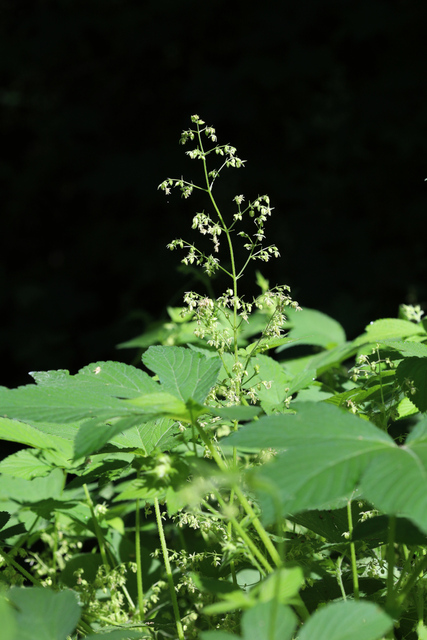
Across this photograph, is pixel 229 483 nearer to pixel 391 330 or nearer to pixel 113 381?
pixel 113 381

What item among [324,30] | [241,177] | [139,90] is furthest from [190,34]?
[241,177]

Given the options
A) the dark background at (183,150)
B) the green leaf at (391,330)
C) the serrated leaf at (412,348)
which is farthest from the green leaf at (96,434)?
the dark background at (183,150)

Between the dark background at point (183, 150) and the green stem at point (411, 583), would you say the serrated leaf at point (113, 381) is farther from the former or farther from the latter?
the dark background at point (183, 150)

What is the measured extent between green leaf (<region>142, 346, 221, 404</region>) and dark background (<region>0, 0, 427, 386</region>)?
3198 mm

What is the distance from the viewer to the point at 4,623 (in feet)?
1.17

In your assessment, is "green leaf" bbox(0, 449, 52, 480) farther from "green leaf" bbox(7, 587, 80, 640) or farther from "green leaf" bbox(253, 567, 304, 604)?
"green leaf" bbox(253, 567, 304, 604)

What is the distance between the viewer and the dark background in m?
4.23

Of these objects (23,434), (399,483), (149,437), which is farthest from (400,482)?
(23,434)

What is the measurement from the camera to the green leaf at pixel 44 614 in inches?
17.4

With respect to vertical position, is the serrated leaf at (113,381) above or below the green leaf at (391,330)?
below

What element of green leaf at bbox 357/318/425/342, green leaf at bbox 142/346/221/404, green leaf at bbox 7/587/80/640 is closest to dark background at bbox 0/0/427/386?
green leaf at bbox 357/318/425/342

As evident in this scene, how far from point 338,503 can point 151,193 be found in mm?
3988

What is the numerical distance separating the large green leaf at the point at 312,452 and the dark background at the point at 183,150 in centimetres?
338

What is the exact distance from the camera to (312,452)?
49cm
